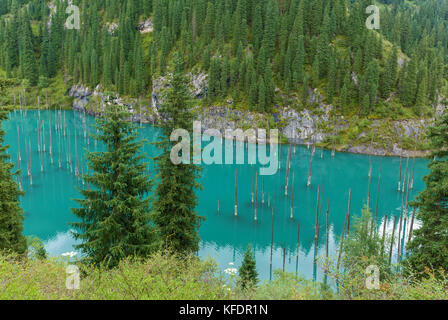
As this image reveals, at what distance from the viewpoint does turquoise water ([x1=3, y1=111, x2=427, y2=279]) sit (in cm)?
4725

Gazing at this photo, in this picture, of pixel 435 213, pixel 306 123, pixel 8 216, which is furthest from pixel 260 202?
pixel 306 123

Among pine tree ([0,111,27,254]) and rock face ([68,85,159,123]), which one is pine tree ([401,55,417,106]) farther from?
pine tree ([0,111,27,254])

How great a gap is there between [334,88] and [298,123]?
1574 centimetres

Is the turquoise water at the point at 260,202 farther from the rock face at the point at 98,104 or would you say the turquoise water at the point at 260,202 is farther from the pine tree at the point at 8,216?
the rock face at the point at 98,104

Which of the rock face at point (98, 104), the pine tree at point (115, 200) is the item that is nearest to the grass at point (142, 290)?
the pine tree at point (115, 200)

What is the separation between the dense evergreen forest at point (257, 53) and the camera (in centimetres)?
10100

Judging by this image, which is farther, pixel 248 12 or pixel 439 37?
pixel 439 37

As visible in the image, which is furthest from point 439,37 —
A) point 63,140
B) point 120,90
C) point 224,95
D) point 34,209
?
point 34,209

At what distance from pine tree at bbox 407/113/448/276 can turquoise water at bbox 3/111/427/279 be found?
51.2 feet

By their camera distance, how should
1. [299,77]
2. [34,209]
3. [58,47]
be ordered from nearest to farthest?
1. [34,209]
2. [299,77]
3. [58,47]

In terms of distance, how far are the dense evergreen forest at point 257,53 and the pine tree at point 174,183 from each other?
81820 mm

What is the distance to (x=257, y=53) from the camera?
119 meters
